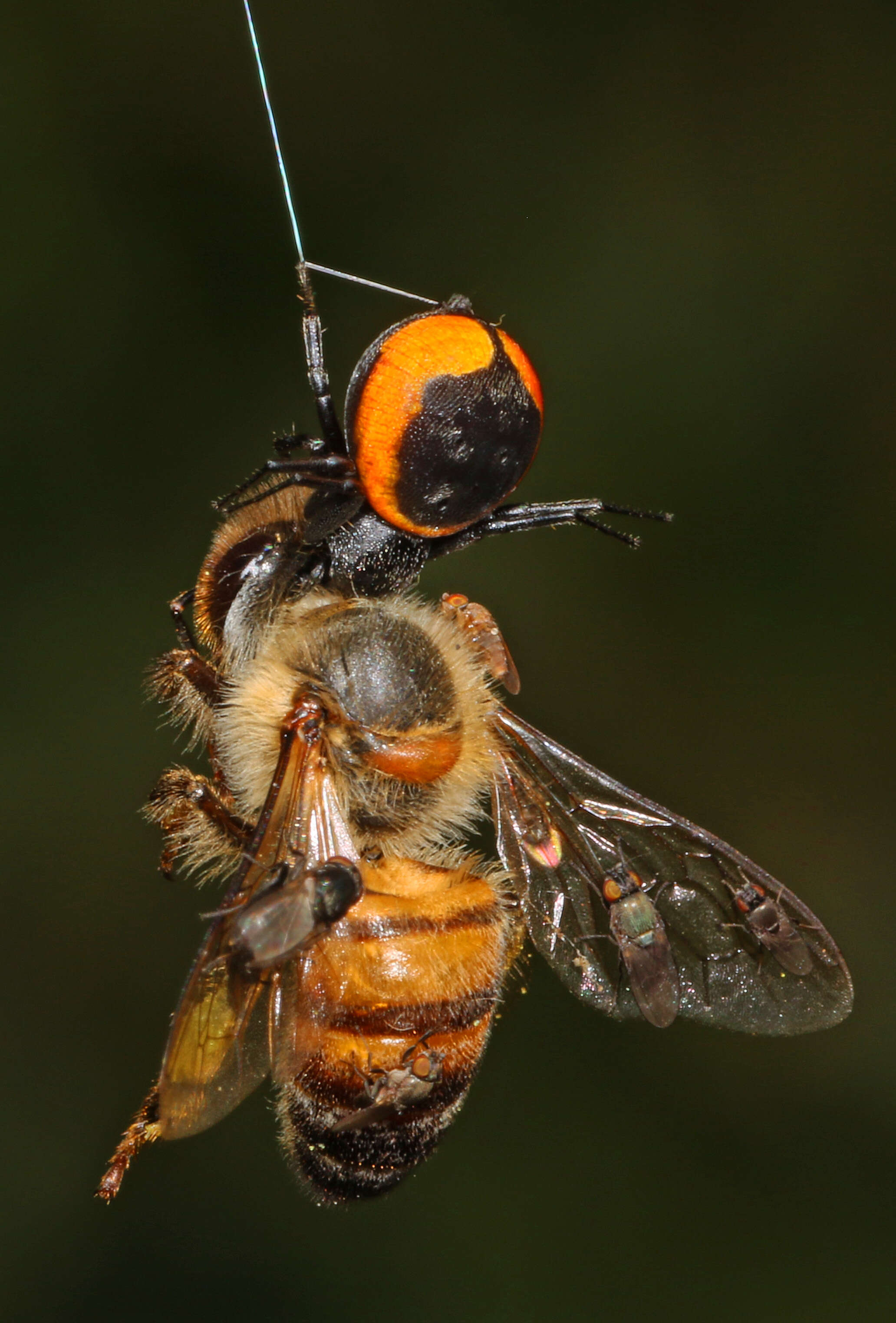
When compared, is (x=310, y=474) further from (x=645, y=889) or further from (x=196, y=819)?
(x=645, y=889)

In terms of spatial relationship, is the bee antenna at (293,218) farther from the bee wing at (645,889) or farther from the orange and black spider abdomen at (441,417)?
the bee wing at (645,889)

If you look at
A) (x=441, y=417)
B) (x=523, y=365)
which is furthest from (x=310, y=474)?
(x=523, y=365)

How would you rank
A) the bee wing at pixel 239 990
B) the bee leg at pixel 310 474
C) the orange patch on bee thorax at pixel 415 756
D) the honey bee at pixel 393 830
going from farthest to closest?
the orange patch on bee thorax at pixel 415 756
the bee leg at pixel 310 474
the honey bee at pixel 393 830
the bee wing at pixel 239 990

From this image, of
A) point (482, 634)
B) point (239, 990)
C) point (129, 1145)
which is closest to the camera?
point (239, 990)

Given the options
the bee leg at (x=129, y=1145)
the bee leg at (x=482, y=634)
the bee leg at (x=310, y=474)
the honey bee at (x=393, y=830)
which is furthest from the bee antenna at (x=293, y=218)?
the bee leg at (x=129, y=1145)

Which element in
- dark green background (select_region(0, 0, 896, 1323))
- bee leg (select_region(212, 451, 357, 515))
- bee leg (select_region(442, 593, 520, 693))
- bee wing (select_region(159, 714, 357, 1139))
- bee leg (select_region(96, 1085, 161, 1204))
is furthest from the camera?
dark green background (select_region(0, 0, 896, 1323))

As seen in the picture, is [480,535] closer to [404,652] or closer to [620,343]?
[404,652]

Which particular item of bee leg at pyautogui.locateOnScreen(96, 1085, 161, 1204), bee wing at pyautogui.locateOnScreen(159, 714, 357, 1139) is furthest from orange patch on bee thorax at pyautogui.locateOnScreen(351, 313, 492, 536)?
bee leg at pyautogui.locateOnScreen(96, 1085, 161, 1204)

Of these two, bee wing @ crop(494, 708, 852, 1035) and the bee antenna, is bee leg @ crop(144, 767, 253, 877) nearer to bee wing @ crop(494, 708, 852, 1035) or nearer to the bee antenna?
bee wing @ crop(494, 708, 852, 1035)
